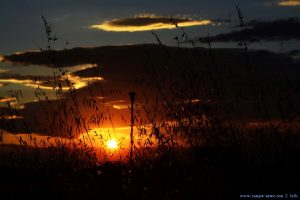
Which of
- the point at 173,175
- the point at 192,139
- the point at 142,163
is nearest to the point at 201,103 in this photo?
the point at 192,139

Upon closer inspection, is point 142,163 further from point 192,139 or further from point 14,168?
point 14,168

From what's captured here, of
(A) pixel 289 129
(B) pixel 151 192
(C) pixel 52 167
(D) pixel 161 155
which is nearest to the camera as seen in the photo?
(B) pixel 151 192

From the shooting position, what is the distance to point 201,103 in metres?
8.31

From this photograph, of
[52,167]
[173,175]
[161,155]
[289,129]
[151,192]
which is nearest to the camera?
[151,192]

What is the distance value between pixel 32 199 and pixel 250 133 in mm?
3802

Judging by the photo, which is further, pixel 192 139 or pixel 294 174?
pixel 192 139

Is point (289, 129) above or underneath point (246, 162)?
above

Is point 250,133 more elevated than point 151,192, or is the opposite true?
point 250,133

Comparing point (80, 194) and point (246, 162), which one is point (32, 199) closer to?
point (80, 194)

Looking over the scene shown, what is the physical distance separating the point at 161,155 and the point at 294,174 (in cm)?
275

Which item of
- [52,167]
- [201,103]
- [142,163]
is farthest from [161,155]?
[52,167]

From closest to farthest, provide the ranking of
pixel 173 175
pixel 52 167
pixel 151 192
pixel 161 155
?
pixel 151 192, pixel 173 175, pixel 161 155, pixel 52 167

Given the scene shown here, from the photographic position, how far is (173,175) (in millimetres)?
6488

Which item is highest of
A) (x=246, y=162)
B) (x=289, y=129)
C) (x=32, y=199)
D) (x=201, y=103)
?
(x=201, y=103)
